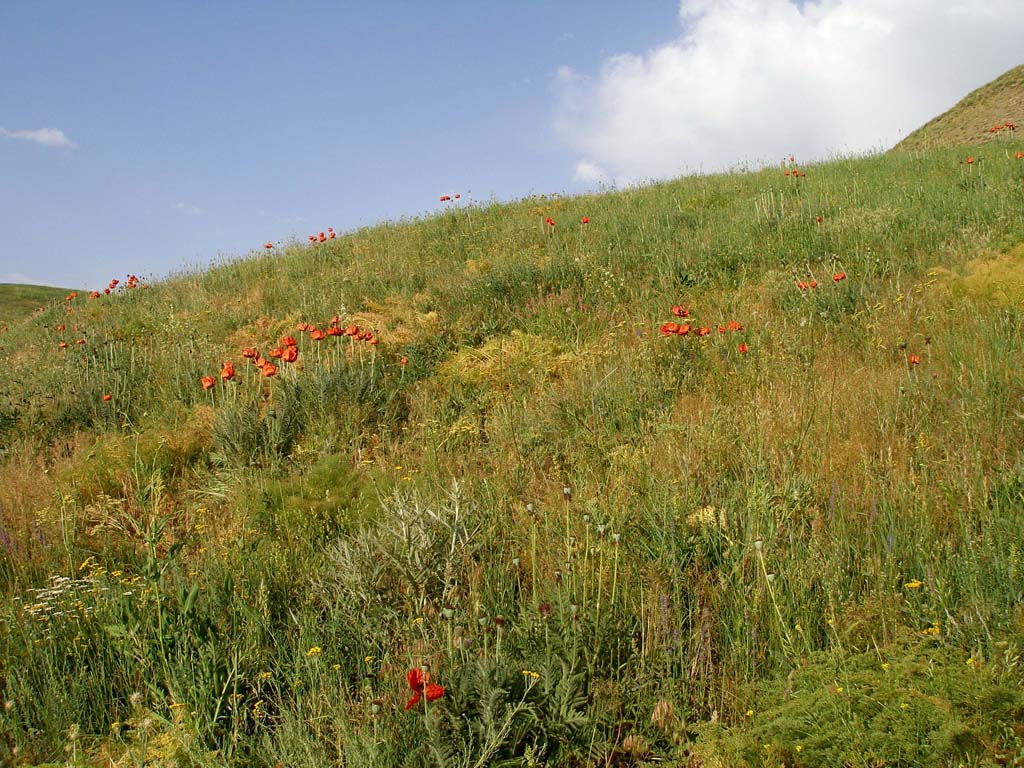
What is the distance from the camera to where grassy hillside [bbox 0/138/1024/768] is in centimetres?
196

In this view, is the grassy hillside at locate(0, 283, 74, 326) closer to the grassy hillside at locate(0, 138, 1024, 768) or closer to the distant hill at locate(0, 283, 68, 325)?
the distant hill at locate(0, 283, 68, 325)

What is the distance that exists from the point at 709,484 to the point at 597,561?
77cm

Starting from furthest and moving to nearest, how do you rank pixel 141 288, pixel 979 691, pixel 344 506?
1. pixel 141 288
2. pixel 344 506
3. pixel 979 691

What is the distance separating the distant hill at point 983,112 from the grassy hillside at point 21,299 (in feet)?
83.2

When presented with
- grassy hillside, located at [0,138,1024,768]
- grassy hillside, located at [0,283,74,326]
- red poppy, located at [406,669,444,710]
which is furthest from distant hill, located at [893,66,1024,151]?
grassy hillside, located at [0,283,74,326]

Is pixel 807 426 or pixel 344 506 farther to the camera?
pixel 344 506

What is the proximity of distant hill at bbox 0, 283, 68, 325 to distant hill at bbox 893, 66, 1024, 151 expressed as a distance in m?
25.4

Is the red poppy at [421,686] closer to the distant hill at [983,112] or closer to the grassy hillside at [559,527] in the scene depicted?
the grassy hillside at [559,527]

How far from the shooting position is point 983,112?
2359 cm

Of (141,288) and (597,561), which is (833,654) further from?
(141,288)

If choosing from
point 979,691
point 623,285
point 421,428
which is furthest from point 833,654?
point 623,285

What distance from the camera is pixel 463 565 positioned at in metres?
2.75

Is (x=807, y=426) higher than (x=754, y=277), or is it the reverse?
(x=754, y=277)

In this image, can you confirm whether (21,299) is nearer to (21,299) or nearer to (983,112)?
(21,299)
